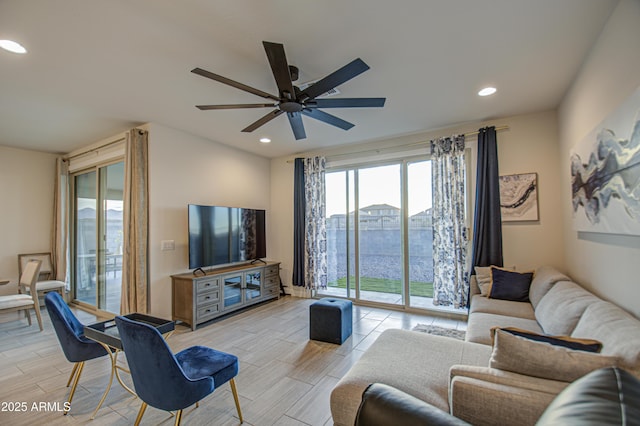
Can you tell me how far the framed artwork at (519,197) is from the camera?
369 centimetres

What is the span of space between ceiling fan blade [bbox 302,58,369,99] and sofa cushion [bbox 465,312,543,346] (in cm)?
230

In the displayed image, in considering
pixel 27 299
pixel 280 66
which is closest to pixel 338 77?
pixel 280 66

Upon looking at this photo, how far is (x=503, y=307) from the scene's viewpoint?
10.1ft

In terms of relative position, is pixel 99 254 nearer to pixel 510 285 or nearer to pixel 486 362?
pixel 486 362

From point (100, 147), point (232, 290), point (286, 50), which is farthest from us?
point (100, 147)

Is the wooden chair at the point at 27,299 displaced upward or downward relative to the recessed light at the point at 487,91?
downward

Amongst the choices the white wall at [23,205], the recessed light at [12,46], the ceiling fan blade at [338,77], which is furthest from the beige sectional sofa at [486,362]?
the white wall at [23,205]

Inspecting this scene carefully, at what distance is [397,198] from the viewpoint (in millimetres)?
4715

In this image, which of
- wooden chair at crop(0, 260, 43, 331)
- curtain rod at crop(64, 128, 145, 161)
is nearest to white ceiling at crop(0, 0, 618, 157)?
curtain rod at crop(64, 128, 145, 161)

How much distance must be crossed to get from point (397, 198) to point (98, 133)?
4.74 meters

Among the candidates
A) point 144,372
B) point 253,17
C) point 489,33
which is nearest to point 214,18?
point 253,17

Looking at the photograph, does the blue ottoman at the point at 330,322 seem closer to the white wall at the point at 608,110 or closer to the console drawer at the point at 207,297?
the console drawer at the point at 207,297

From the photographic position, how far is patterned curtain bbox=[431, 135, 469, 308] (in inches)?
159

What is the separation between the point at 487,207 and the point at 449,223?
527 millimetres
